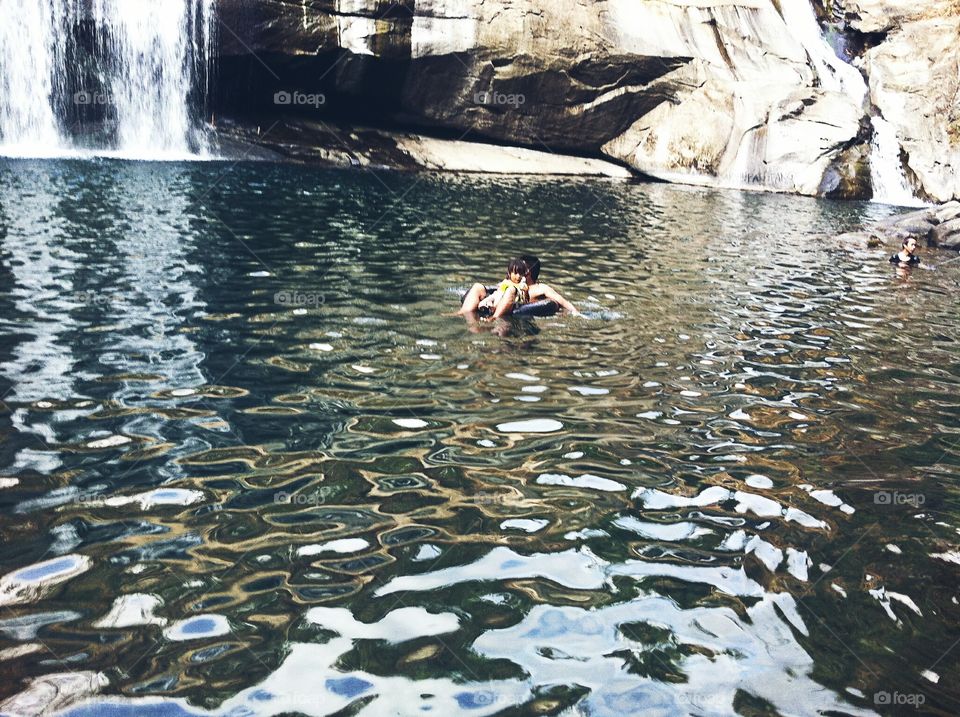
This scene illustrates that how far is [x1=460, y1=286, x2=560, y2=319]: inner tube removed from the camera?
1097 centimetres

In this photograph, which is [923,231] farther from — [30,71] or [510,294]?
[30,71]

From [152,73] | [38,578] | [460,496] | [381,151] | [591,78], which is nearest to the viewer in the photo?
[38,578]

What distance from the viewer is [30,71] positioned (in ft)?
94.0

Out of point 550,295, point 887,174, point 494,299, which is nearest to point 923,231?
point 887,174

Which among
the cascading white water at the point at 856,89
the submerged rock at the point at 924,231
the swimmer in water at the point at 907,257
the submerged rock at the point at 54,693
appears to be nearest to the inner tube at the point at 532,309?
the submerged rock at the point at 54,693

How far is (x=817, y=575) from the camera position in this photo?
16.5ft

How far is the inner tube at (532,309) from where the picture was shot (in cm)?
1097

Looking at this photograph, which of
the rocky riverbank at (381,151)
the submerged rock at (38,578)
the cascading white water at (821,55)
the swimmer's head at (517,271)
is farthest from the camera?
the cascading white water at (821,55)

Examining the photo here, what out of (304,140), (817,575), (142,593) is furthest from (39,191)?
(817,575)

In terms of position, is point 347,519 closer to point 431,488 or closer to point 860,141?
point 431,488

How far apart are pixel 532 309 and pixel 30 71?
25.8 m

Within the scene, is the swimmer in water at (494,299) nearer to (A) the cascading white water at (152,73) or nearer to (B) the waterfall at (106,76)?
(B) the waterfall at (106,76)

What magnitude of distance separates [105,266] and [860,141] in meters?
32.8

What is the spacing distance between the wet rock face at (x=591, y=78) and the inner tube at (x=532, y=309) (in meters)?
22.6
